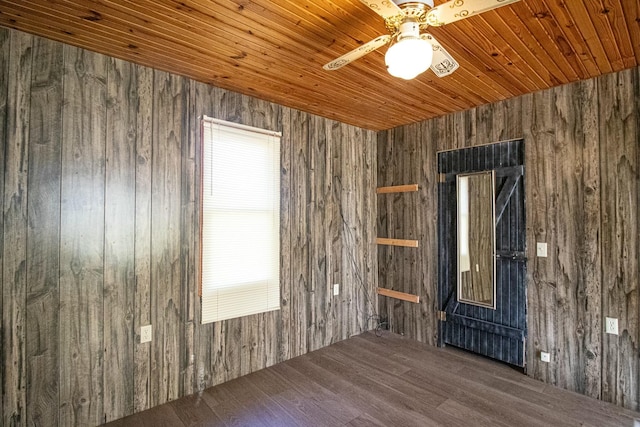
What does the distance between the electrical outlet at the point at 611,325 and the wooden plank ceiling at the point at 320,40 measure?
1.95 m

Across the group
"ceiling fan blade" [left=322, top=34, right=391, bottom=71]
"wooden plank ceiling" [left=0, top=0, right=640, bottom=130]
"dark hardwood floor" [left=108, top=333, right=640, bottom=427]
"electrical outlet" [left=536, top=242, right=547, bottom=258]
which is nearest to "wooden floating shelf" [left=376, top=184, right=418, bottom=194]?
"wooden plank ceiling" [left=0, top=0, right=640, bottom=130]

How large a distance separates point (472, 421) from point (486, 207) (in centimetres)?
193

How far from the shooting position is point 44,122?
206 cm

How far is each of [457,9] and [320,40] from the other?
3.01ft

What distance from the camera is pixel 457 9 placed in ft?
4.43

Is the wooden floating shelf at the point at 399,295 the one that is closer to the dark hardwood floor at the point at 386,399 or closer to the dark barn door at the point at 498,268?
the dark barn door at the point at 498,268

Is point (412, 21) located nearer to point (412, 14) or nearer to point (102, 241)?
point (412, 14)

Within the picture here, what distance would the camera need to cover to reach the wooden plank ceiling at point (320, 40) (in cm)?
172

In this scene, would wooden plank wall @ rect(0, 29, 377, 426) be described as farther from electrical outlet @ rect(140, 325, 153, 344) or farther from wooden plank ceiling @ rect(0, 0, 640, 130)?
wooden plank ceiling @ rect(0, 0, 640, 130)

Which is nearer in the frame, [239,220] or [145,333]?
[145,333]

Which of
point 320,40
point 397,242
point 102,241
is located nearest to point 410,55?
point 320,40

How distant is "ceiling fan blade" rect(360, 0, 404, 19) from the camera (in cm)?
132

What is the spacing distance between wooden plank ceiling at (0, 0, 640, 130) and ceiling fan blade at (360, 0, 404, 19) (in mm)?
337

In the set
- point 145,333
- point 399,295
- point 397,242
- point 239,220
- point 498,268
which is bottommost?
point 399,295
